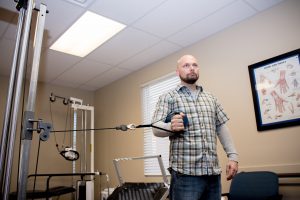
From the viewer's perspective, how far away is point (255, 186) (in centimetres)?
229

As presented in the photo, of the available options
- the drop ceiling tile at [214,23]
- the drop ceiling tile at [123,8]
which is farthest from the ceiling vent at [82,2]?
the drop ceiling tile at [214,23]

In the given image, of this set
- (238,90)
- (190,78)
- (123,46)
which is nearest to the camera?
(190,78)

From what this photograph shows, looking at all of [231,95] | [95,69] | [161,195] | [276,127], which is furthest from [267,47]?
[95,69]

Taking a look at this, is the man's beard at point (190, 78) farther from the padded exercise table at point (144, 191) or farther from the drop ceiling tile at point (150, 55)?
the drop ceiling tile at point (150, 55)

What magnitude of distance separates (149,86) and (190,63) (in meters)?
2.56

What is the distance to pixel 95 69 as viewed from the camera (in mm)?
4316

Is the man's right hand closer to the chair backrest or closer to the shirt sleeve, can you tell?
the shirt sleeve

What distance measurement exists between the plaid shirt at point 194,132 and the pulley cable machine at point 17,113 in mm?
688

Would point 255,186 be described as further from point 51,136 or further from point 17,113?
point 51,136

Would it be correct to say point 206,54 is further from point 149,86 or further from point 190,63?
point 190,63

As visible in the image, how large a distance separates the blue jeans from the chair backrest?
98 cm

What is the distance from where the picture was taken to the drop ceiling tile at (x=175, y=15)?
2684 mm

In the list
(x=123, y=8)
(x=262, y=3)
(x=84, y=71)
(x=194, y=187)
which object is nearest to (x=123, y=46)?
(x=123, y=8)

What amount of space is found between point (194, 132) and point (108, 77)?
11.4ft
